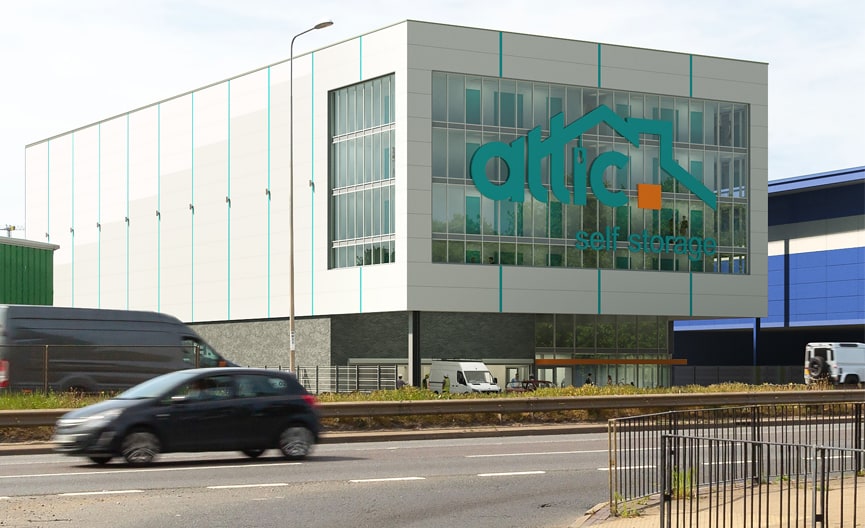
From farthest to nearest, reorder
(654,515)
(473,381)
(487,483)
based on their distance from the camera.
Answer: (473,381) < (487,483) < (654,515)

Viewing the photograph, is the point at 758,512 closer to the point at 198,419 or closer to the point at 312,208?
the point at 198,419

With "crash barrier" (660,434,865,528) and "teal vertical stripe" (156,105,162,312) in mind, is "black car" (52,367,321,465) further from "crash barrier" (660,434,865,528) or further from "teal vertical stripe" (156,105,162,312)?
"teal vertical stripe" (156,105,162,312)

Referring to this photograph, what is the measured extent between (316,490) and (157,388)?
433cm

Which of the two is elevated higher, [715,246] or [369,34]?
[369,34]

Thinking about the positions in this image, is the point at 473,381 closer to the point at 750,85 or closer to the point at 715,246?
the point at 715,246

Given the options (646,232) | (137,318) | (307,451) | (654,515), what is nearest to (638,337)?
(646,232)

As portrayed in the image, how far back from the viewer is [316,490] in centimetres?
1587

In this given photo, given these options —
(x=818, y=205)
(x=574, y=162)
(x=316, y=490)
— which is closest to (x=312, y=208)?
(x=574, y=162)

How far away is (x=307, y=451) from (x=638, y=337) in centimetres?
4676

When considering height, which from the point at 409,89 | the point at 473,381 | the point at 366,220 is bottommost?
the point at 473,381

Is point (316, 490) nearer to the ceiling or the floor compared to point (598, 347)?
nearer to the ceiling

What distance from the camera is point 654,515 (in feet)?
42.6

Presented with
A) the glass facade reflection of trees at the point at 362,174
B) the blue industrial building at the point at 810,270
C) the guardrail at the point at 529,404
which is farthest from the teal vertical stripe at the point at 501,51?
the guardrail at the point at 529,404

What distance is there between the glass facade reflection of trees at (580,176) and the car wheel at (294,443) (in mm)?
38030
